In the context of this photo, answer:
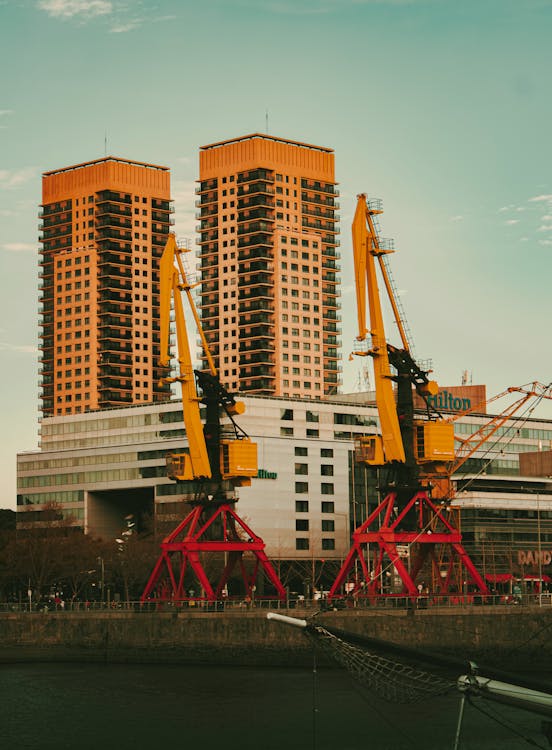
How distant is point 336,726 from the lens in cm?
6094

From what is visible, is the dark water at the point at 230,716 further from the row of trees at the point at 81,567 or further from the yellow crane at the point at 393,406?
the row of trees at the point at 81,567

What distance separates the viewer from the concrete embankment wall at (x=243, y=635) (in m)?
82.2

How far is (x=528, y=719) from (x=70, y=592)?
297ft

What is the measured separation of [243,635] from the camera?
8806 cm

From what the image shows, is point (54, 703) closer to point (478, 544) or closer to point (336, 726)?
point (336, 726)

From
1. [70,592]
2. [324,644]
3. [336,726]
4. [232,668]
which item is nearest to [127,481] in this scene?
[70,592]

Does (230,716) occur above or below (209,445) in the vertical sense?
below

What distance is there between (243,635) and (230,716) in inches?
955

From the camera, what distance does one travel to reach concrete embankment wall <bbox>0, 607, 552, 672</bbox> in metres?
82.2

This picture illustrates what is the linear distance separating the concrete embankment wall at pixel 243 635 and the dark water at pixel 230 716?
4.59 meters

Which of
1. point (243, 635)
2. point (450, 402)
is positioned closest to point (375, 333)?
point (243, 635)

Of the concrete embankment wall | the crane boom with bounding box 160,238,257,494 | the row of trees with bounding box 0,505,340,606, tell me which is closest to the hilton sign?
the row of trees with bounding box 0,505,340,606

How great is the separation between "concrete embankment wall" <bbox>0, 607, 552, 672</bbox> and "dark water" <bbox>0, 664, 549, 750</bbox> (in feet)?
15.1

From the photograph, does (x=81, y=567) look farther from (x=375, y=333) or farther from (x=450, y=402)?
Answer: (x=450, y=402)
